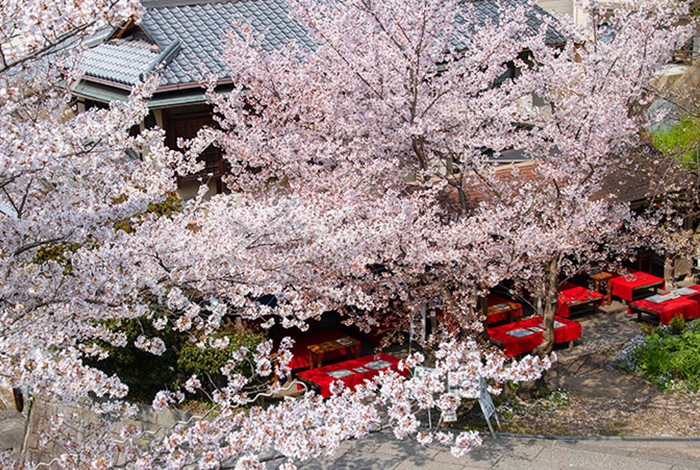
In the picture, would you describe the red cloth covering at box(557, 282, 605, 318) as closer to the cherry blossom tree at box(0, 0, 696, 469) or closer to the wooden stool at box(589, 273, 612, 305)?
the wooden stool at box(589, 273, 612, 305)

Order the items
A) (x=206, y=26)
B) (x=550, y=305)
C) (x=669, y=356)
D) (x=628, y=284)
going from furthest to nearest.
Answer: (x=628, y=284) → (x=206, y=26) → (x=669, y=356) → (x=550, y=305)

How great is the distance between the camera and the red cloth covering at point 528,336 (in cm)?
1438

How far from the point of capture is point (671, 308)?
52.9 feet

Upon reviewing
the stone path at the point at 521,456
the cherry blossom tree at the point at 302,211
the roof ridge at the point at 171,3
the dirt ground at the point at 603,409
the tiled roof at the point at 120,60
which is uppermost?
the roof ridge at the point at 171,3

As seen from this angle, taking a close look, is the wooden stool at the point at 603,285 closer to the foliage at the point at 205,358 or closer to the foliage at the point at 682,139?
the foliage at the point at 682,139

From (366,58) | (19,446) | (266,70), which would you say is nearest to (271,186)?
(266,70)

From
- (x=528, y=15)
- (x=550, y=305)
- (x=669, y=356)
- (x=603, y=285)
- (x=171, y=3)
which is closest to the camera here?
(x=550, y=305)

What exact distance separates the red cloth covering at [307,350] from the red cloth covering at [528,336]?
10.3ft

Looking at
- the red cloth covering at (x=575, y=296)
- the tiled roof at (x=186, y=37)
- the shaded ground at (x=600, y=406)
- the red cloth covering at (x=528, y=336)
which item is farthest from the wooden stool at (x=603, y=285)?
the tiled roof at (x=186, y=37)

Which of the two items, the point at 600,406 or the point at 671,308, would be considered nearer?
the point at 600,406

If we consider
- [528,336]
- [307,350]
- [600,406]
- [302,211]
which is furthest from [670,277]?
[302,211]

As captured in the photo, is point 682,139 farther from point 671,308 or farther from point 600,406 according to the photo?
point 600,406

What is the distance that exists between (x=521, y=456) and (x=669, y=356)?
223 inches

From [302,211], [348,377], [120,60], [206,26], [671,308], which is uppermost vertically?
[206,26]
